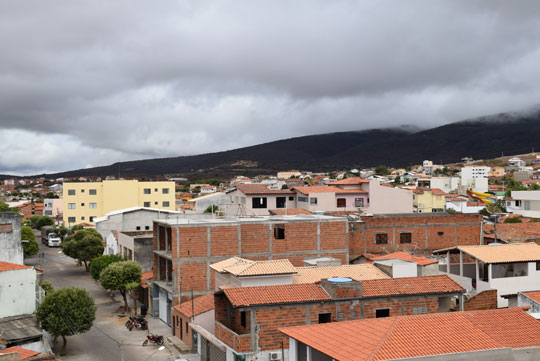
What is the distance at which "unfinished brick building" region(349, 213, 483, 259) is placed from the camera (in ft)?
151

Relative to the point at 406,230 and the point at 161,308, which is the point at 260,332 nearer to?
the point at 161,308

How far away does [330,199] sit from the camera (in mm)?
66125

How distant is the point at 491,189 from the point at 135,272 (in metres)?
108

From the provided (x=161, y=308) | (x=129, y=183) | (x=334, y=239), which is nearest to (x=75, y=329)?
(x=161, y=308)

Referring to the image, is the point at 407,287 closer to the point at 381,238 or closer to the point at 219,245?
the point at 219,245

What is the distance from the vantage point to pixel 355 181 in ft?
228

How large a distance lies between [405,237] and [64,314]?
2834 centimetres

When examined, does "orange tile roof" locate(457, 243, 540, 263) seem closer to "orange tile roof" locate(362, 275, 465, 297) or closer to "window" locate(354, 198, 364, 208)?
"orange tile roof" locate(362, 275, 465, 297)

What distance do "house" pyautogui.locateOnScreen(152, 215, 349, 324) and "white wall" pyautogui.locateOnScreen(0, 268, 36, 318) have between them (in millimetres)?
8425

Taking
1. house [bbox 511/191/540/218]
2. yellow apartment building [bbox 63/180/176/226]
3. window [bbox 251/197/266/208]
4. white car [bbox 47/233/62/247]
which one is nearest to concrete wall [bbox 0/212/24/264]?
window [bbox 251/197/266/208]

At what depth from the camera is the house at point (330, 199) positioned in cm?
6475

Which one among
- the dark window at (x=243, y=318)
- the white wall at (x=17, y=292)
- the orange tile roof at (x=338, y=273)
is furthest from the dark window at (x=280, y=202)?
the dark window at (x=243, y=318)

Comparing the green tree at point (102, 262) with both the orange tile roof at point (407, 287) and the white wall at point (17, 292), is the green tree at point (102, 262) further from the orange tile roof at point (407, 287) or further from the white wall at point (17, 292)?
the orange tile roof at point (407, 287)

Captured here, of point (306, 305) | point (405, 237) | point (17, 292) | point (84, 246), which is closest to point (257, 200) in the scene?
point (84, 246)
